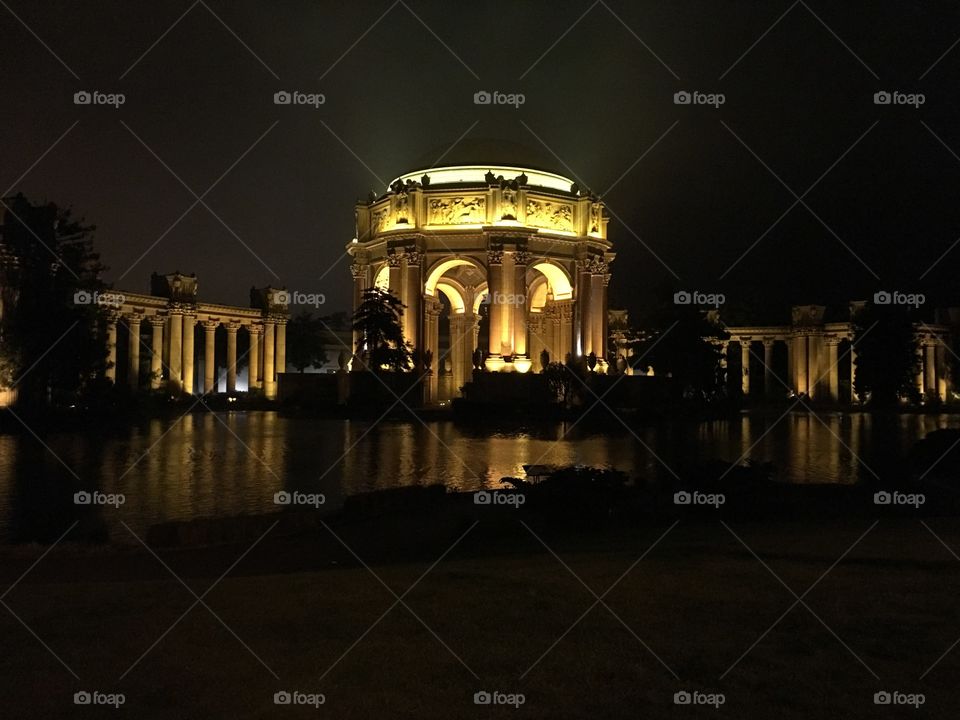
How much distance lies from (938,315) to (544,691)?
8220cm

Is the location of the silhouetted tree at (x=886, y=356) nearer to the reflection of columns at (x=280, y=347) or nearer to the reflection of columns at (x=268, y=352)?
the reflection of columns at (x=280, y=347)

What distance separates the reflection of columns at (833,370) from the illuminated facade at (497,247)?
26.2 meters

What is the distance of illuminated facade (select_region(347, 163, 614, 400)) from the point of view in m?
46.6

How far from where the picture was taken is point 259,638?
5367 mm

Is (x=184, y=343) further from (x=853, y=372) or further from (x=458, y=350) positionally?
(x=853, y=372)

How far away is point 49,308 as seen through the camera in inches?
1435

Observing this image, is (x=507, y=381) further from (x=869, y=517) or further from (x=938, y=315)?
(x=938, y=315)

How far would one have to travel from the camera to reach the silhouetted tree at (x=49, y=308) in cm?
3594

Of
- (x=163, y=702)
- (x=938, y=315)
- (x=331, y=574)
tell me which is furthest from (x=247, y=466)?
(x=938, y=315)

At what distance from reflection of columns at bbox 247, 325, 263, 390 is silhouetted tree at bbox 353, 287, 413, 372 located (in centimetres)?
2502

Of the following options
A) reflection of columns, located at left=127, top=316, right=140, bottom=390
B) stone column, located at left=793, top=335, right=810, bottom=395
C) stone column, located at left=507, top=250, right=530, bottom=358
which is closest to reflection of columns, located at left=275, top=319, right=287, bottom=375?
reflection of columns, located at left=127, top=316, right=140, bottom=390

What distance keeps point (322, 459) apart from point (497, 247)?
29.0 metres

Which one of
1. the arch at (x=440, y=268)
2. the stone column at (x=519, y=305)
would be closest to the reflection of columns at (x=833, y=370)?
the stone column at (x=519, y=305)

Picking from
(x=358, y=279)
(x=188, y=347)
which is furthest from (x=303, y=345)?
(x=358, y=279)
